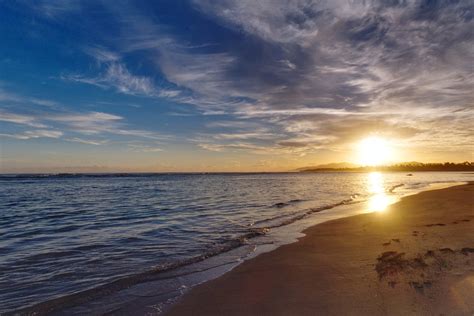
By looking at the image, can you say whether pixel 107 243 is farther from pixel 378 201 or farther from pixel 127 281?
pixel 378 201

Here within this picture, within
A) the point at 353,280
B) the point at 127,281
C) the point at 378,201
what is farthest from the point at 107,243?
the point at 378,201

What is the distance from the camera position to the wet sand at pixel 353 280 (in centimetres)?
556

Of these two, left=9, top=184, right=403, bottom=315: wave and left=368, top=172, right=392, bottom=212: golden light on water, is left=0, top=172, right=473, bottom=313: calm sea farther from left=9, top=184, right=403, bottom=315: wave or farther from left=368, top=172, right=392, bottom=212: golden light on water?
left=368, top=172, right=392, bottom=212: golden light on water

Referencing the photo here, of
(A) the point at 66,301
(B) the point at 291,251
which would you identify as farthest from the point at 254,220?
(A) the point at 66,301

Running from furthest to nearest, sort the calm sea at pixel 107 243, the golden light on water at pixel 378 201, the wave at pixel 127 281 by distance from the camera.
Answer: the golden light on water at pixel 378 201, the calm sea at pixel 107 243, the wave at pixel 127 281

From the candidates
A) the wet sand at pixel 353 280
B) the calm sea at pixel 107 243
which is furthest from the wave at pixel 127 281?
the wet sand at pixel 353 280

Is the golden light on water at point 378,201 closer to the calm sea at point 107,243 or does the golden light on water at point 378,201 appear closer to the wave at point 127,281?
the calm sea at point 107,243

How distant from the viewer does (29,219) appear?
59.8ft

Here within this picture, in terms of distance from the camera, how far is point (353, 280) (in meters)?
6.89

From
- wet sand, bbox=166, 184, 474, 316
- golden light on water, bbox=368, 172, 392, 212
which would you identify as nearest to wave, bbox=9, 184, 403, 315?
wet sand, bbox=166, 184, 474, 316

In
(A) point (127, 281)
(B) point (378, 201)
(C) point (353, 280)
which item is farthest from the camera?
(B) point (378, 201)

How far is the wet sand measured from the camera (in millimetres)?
5559

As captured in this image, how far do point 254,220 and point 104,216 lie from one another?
8929mm

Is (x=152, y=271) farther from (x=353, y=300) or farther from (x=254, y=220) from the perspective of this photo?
(x=254, y=220)
